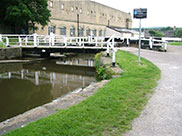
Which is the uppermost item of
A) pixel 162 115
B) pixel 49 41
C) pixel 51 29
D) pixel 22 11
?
pixel 22 11

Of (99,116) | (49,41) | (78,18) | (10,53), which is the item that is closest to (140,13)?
(99,116)

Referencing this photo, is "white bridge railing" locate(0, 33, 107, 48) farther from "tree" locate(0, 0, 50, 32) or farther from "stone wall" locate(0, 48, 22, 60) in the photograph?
"tree" locate(0, 0, 50, 32)

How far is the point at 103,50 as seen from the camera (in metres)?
16.5

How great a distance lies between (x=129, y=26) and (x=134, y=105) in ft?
241

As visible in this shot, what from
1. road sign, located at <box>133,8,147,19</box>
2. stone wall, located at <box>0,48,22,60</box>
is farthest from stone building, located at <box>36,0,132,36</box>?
road sign, located at <box>133,8,147,19</box>

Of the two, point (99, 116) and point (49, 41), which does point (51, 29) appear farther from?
point (99, 116)

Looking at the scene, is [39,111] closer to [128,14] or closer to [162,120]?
[162,120]

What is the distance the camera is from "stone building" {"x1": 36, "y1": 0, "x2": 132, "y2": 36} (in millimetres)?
36688

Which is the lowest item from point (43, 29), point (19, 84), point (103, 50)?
point (19, 84)

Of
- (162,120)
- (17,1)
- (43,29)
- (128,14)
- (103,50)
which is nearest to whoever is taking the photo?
(162,120)

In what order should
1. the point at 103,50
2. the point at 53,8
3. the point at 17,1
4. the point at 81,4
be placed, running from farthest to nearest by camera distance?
the point at 81,4 < the point at 53,8 < the point at 17,1 < the point at 103,50

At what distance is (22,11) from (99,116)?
22740 millimetres

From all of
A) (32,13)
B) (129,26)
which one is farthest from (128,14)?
(32,13)

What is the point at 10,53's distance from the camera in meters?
18.6
